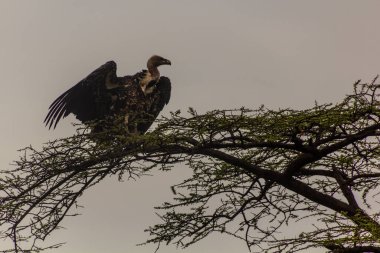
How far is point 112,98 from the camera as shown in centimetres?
938

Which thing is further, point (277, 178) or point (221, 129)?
point (277, 178)

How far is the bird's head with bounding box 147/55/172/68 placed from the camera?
10.8m

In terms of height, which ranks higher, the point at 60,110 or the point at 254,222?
the point at 60,110

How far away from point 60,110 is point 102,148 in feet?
6.09

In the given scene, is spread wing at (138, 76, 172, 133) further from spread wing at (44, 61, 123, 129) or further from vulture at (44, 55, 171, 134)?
spread wing at (44, 61, 123, 129)

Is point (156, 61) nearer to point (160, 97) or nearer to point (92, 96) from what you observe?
point (160, 97)

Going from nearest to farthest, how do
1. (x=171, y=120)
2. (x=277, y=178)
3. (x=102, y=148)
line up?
(x=171, y=120) < (x=102, y=148) < (x=277, y=178)

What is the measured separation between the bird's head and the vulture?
29 centimetres

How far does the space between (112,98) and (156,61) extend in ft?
5.80

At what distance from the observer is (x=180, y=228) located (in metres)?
7.89

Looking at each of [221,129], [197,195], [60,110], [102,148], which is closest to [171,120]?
[221,129]

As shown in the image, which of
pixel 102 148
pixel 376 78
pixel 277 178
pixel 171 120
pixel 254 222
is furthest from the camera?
pixel 254 222

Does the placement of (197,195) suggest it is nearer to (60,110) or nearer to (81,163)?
(81,163)

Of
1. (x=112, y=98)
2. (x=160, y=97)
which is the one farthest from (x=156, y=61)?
(x=112, y=98)
